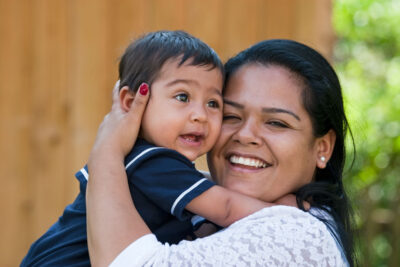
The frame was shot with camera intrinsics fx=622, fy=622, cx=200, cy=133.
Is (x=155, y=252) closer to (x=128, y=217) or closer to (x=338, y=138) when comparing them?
(x=128, y=217)

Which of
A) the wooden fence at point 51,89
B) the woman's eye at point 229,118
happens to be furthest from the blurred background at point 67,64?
the woman's eye at point 229,118

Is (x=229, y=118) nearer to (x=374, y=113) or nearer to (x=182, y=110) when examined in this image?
(x=182, y=110)

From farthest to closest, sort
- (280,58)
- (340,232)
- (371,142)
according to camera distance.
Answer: (371,142), (280,58), (340,232)

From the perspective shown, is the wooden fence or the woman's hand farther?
the wooden fence

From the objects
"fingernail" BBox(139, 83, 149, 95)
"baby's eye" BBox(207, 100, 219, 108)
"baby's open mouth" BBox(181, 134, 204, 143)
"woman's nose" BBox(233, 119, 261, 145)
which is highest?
"fingernail" BBox(139, 83, 149, 95)

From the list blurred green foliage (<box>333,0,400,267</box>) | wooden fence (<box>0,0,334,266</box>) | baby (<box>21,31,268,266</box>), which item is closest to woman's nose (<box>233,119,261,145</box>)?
baby (<box>21,31,268,266</box>)

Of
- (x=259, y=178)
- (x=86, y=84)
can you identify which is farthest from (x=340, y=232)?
(x=86, y=84)

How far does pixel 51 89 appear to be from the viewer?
4.05 metres

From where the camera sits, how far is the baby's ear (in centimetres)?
238

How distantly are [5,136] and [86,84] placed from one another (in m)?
0.62

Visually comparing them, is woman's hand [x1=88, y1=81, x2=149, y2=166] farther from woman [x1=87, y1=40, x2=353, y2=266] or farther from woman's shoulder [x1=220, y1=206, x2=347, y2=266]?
woman's shoulder [x1=220, y1=206, x2=347, y2=266]

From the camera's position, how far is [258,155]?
7.93ft

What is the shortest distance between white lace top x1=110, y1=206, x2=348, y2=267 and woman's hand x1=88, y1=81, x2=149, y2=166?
1.19 feet

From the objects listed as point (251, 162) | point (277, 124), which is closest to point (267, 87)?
point (277, 124)
